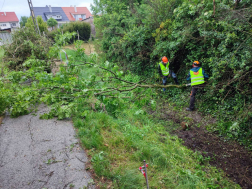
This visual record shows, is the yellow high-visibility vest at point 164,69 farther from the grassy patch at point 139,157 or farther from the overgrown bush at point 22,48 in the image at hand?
the overgrown bush at point 22,48

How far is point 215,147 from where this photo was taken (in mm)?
4520

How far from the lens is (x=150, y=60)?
859 centimetres

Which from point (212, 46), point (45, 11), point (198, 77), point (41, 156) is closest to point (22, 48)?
point (41, 156)

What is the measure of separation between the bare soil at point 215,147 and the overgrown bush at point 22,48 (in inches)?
239

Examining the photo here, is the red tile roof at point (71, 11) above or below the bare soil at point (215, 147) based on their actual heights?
above

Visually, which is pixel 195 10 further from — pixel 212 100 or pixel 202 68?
pixel 212 100

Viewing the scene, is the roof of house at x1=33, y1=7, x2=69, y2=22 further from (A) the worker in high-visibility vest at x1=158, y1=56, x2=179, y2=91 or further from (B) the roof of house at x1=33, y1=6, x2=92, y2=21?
(A) the worker in high-visibility vest at x1=158, y1=56, x2=179, y2=91

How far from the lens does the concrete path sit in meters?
2.89

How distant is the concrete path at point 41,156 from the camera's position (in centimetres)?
289

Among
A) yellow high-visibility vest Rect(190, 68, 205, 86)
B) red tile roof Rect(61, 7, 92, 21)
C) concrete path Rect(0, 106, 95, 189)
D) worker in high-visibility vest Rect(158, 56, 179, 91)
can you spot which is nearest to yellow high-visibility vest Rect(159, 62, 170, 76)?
worker in high-visibility vest Rect(158, 56, 179, 91)

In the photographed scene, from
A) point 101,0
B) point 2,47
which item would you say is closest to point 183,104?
point 2,47

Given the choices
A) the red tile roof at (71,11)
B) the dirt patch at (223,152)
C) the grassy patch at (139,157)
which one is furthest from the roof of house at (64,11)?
the dirt patch at (223,152)

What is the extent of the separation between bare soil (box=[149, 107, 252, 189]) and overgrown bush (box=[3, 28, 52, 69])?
6059 mm

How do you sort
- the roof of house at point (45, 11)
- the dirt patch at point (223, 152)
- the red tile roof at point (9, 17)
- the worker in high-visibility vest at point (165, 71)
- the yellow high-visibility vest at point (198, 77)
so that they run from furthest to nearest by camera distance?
the red tile roof at point (9, 17)
the roof of house at point (45, 11)
the worker in high-visibility vest at point (165, 71)
the yellow high-visibility vest at point (198, 77)
the dirt patch at point (223, 152)
